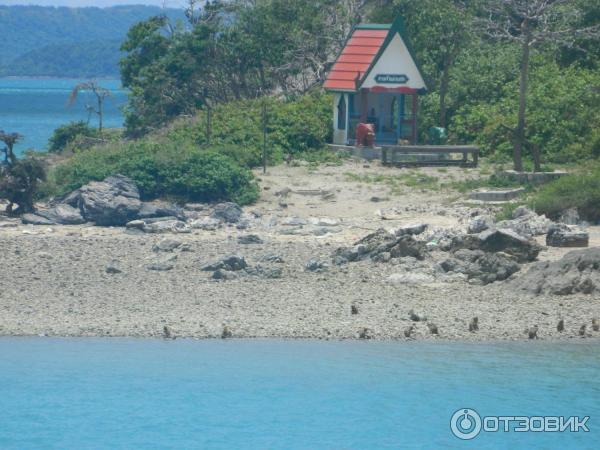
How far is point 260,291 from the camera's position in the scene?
18859 millimetres

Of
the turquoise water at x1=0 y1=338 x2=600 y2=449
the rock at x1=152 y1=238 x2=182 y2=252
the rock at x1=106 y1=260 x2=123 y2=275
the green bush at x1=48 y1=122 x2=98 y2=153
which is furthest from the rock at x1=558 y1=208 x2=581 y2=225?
the green bush at x1=48 y1=122 x2=98 y2=153

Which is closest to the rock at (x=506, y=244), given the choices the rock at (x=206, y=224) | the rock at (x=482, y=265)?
the rock at (x=482, y=265)

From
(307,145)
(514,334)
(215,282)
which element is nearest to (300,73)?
(307,145)

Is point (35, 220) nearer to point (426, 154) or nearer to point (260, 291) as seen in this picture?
point (260, 291)

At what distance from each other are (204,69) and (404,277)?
20631mm

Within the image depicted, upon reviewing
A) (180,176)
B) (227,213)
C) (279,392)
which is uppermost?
(180,176)

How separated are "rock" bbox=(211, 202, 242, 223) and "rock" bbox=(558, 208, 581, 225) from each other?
6461 millimetres

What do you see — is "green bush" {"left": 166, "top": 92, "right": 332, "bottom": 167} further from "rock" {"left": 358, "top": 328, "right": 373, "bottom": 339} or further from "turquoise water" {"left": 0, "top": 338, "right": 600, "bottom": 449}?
"turquoise water" {"left": 0, "top": 338, "right": 600, "bottom": 449}

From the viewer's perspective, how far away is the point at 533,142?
28453 mm

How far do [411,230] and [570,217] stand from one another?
3.23 metres

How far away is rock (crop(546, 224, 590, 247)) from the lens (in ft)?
68.6

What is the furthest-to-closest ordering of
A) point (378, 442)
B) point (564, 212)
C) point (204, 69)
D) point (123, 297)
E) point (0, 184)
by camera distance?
point (204, 69), point (0, 184), point (564, 212), point (123, 297), point (378, 442)

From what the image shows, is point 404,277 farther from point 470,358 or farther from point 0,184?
point 0,184

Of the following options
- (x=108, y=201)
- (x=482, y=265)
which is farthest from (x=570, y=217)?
(x=108, y=201)
